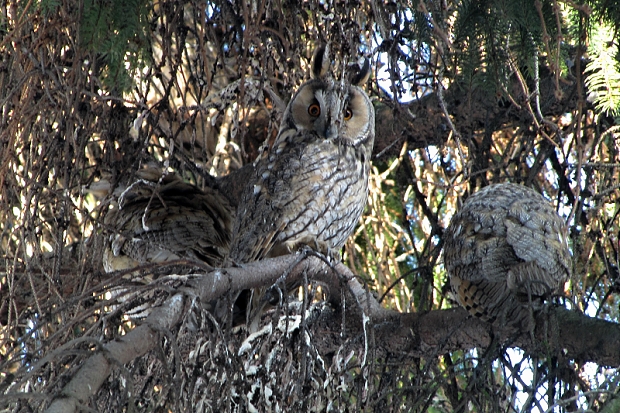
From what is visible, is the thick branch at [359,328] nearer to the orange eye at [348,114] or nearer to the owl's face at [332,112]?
the owl's face at [332,112]

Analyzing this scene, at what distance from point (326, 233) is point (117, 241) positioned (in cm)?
105

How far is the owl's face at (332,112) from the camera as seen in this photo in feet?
9.98

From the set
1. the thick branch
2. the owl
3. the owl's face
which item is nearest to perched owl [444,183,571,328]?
the thick branch

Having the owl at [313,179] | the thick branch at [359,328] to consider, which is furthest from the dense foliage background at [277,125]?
the owl at [313,179]

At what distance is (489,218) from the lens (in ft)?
8.60

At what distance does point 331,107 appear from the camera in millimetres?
3041

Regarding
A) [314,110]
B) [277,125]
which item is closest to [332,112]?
[314,110]

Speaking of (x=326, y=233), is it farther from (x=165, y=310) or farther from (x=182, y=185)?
(x=165, y=310)

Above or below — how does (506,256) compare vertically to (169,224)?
below

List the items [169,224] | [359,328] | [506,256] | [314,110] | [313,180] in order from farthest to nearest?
1. [169,224]
2. [314,110]
3. [313,180]
4. [359,328]
5. [506,256]

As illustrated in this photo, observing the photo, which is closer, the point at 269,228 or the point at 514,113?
the point at 269,228

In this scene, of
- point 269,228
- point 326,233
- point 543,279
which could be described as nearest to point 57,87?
point 269,228

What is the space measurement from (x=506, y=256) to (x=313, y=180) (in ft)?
2.86

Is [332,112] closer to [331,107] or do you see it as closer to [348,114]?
[331,107]
